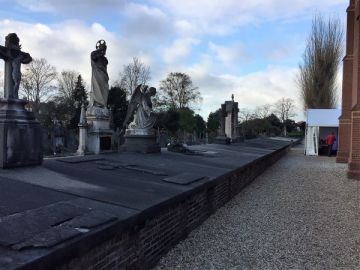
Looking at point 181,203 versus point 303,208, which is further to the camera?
point 303,208

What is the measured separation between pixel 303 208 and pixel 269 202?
1.01 m

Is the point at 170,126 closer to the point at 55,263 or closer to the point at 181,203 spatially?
the point at 181,203

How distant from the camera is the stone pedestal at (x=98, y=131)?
12.0 metres

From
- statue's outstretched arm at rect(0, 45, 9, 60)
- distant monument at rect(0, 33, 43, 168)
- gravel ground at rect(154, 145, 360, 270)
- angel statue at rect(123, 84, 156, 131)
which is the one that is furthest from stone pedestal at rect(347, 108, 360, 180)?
statue's outstretched arm at rect(0, 45, 9, 60)

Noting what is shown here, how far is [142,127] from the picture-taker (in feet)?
42.0

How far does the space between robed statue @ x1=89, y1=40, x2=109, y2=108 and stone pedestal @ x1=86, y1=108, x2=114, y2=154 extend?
299 millimetres

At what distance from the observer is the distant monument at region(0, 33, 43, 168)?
6.43 m

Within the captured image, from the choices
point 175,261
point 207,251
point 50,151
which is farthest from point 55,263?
point 50,151

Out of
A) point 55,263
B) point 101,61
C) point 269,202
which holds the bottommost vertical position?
point 269,202

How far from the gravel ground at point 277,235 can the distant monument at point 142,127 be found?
305 centimetres

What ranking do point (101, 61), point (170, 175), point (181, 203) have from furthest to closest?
point (101, 61)
point (170, 175)
point (181, 203)

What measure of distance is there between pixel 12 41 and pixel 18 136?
5.01ft

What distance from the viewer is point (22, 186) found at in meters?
5.40

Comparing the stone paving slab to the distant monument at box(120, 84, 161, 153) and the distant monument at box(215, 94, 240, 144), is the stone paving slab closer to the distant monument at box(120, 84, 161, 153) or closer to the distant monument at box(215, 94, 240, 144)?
the distant monument at box(120, 84, 161, 153)
